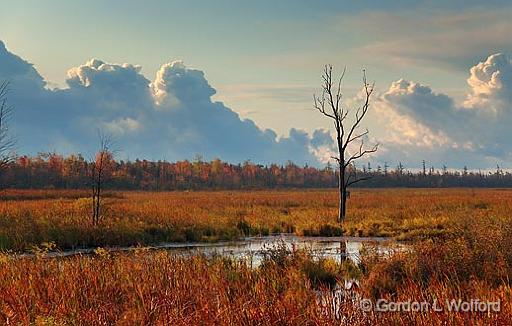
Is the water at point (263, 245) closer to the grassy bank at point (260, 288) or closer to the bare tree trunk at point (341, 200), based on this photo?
the grassy bank at point (260, 288)

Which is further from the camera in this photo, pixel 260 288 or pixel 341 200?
pixel 341 200

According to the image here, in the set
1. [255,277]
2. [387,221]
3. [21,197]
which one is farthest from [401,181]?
[255,277]

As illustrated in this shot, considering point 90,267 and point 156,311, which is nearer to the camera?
point 156,311

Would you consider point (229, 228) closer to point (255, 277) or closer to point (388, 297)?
point (255, 277)

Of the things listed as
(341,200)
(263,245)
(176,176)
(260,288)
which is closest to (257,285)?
(260,288)

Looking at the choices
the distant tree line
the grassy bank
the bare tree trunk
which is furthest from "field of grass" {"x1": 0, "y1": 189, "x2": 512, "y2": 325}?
the distant tree line

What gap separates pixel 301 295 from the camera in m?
9.09

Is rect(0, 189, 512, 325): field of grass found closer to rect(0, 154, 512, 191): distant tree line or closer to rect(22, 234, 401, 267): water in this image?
rect(22, 234, 401, 267): water

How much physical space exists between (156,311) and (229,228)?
57.5 ft

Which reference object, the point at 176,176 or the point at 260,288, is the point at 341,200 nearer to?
the point at 260,288

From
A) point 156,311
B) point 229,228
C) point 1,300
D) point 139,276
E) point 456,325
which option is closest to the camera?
point 456,325

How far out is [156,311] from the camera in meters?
7.79

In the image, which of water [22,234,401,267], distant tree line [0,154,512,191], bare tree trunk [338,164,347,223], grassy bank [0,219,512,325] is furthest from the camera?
distant tree line [0,154,512,191]

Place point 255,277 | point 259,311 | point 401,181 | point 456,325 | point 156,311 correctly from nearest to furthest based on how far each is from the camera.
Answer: point 456,325 < point 259,311 < point 156,311 < point 255,277 < point 401,181
